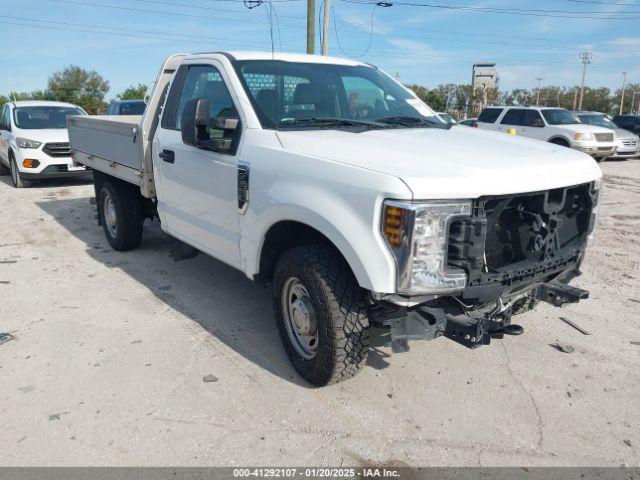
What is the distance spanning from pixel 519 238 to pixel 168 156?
2976 mm

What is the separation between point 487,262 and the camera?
3.07 m

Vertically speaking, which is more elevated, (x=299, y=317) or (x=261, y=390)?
(x=299, y=317)

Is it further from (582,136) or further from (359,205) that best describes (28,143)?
(582,136)

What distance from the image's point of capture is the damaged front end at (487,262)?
2.70 meters

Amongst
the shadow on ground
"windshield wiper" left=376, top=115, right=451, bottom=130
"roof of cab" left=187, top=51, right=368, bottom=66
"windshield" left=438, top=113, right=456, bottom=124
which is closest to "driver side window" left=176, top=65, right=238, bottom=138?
"roof of cab" left=187, top=51, right=368, bottom=66

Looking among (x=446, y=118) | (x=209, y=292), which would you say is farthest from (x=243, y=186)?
(x=446, y=118)

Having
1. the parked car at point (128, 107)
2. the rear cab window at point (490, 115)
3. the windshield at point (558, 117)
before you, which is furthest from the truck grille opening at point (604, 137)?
the parked car at point (128, 107)

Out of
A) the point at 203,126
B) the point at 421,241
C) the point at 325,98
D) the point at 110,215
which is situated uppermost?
the point at 325,98

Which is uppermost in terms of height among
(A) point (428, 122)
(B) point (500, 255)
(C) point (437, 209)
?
(A) point (428, 122)

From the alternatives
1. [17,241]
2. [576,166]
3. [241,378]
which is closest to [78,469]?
[241,378]

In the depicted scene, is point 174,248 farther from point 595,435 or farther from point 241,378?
point 595,435

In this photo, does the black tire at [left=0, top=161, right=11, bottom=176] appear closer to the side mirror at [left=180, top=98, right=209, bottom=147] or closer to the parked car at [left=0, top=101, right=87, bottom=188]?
the parked car at [left=0, top=101, right=87, bottom=188]

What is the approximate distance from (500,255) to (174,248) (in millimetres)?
3947

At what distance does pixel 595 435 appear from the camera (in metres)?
3.01
